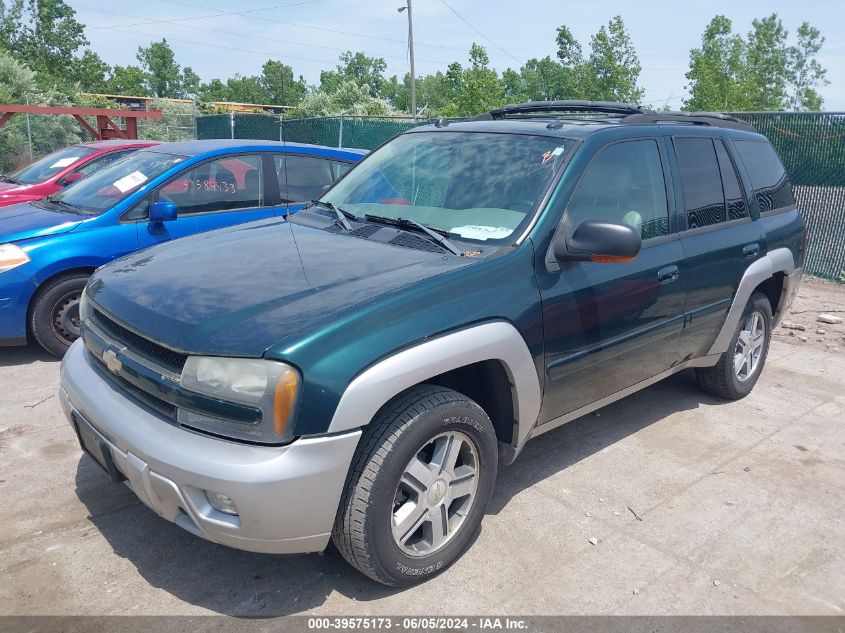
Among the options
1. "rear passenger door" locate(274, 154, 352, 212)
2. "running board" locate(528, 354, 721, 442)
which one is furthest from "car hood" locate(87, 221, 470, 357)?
"rear passenger door" locate(274, 154, 352, 212)

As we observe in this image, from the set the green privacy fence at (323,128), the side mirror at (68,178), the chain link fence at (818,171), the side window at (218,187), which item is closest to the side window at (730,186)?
the side window at (218,187)

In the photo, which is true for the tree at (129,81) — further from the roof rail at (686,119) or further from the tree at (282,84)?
the roof rail at (686,119)

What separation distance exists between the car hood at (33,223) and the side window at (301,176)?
Answer: 176cm

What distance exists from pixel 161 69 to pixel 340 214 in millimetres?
104143

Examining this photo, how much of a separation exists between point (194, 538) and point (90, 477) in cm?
88

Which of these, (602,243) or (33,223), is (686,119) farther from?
(33,223)

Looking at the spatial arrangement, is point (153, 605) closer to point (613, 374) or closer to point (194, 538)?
point (194, 538)

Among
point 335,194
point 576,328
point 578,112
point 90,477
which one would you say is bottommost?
point 90,477

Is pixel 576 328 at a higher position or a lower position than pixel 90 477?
higher

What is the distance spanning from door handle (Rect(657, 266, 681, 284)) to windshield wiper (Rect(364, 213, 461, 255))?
1224mm

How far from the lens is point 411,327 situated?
269 cm

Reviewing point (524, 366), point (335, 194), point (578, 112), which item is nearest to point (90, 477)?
point (335, 194)

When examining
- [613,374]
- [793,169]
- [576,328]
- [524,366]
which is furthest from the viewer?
[793,169]

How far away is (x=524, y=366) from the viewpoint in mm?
3105
